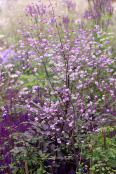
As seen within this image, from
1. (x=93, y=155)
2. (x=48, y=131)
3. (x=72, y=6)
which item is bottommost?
(x=93, y=155)

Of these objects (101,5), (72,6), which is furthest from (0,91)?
(101,5)

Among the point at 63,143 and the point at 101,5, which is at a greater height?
the point at 101,5

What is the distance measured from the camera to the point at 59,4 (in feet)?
9.19

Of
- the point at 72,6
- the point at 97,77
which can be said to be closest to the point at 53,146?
the point at 97,77

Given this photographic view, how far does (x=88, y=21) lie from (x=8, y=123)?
2.82 m

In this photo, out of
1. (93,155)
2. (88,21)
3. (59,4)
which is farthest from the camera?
(88,21)

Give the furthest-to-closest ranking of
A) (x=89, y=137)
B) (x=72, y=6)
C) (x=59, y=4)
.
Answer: (x=72, y=6), (x=59, y=4), (x=89, y=137)

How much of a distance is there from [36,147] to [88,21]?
3.09 meters

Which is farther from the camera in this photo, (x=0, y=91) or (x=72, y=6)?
(x=72, y=6)

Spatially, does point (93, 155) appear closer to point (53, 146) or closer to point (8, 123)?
point (53, 146)

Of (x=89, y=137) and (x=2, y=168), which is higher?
(x=89, y=137)

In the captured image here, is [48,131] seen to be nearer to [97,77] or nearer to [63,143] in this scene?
[63,143]

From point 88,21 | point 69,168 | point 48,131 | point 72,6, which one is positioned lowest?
point 69,168

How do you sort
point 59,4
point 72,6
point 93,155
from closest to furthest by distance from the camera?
point 93,155 → point 59,4 → point 72,6
